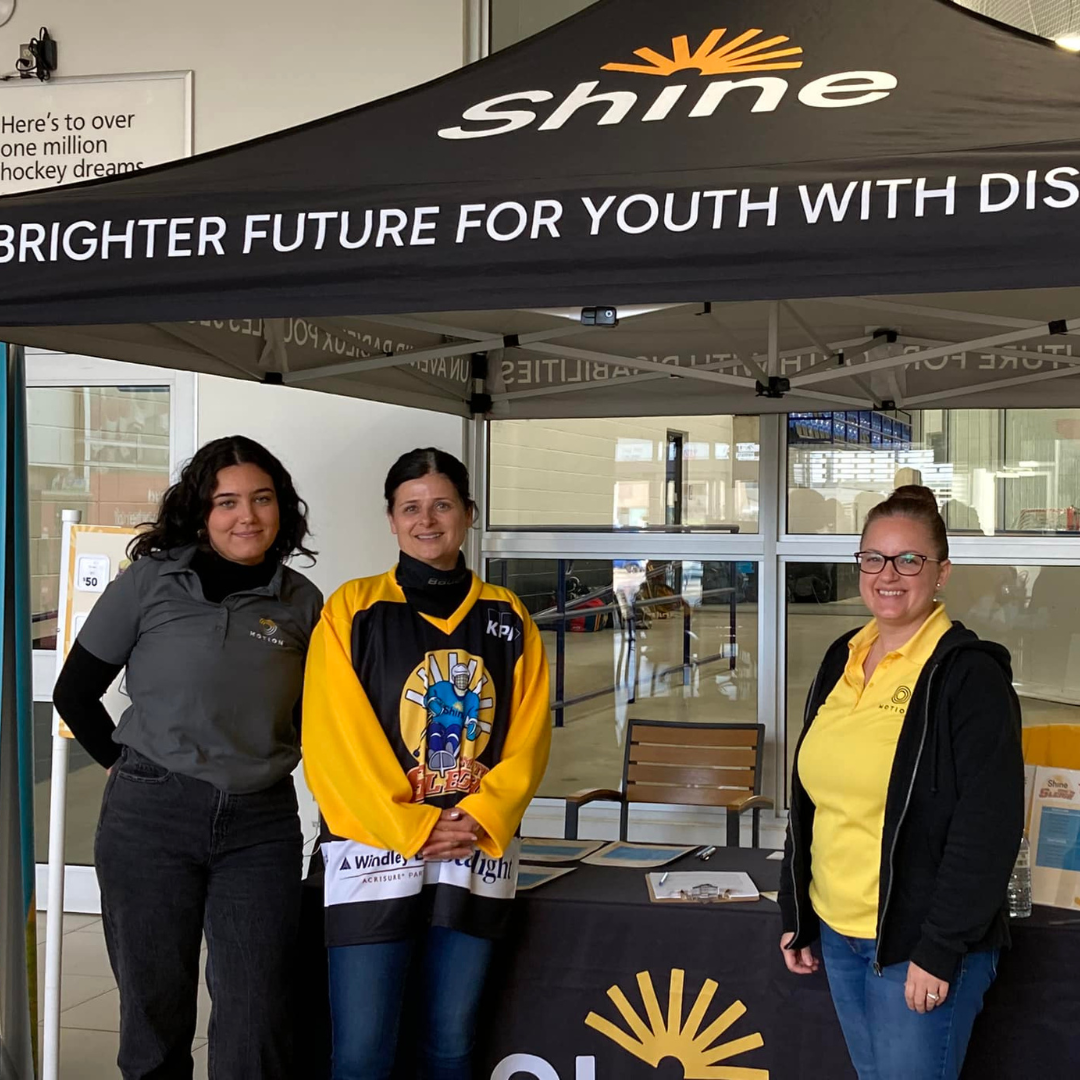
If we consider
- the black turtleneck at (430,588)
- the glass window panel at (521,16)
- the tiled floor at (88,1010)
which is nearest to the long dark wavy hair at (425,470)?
the black turtleneck at (430,588)

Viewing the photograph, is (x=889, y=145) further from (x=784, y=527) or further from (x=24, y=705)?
(x=784, y=527)

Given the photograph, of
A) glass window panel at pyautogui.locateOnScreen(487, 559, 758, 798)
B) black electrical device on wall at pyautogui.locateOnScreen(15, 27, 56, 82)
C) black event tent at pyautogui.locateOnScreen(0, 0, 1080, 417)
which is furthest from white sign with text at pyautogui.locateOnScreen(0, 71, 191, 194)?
black event tent at pyautogui.locateOnScreen(0, 0, 1080, 417)

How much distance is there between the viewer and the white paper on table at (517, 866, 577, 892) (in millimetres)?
2732

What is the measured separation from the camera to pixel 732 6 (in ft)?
8.25

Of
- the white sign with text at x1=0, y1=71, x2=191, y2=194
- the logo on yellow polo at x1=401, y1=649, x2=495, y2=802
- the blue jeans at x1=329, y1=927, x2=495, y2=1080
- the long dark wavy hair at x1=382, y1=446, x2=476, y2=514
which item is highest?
the white sign with text at x1=0, y1=71, x2=191, y2=194

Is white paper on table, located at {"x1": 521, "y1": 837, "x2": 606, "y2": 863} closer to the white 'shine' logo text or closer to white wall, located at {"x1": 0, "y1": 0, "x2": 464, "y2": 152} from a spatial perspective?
the white 'shine' logo text

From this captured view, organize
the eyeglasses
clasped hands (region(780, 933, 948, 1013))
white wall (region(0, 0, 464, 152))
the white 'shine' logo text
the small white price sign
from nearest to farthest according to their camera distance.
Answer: clasped hands (region(780, 933, 948, 1013)), the eyeglasses, the white 'shine' logo text, the small white price sign, white wall (region(0, 0, 464, 152))

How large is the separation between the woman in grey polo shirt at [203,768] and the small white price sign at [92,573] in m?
0.57

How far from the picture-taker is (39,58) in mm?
4973

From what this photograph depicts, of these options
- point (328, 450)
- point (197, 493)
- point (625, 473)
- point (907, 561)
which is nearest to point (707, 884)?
point (907, 561)

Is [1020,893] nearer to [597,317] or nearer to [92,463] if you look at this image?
[597,317]

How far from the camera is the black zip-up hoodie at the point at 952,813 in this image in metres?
1.83

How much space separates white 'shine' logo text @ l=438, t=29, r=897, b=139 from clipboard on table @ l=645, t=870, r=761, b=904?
161 cm

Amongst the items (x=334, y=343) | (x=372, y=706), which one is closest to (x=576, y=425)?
(x=334, y=343)
